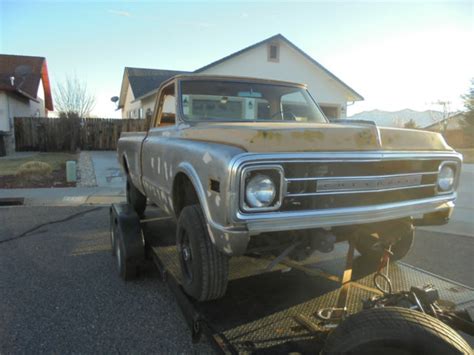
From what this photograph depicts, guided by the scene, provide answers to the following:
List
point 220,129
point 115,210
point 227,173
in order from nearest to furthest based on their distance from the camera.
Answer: point 227,173 < point 220,129 < point 115,210

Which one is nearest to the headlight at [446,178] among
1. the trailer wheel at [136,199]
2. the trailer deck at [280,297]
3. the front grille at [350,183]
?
the front grille at [350,183]

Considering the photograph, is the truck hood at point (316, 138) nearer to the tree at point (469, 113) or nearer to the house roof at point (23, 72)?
the house roof at point (23, 72)

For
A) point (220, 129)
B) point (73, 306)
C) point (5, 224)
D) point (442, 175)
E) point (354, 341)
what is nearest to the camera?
point (354, 341)

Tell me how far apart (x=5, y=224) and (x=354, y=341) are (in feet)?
20.8

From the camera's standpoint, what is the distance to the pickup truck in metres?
2.21

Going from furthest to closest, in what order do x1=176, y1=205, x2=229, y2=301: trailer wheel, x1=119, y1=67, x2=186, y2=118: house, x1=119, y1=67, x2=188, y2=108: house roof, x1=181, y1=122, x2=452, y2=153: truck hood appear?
x1=119, y1=67, x2=188, y2=108: house roof
x1=119, y1=67, x2=186, y2=118: house
x1=176, y1=205, x2=229, y2=301: trailer wheel
x1=181, y1=122, x2=452, y2=153: truck hood

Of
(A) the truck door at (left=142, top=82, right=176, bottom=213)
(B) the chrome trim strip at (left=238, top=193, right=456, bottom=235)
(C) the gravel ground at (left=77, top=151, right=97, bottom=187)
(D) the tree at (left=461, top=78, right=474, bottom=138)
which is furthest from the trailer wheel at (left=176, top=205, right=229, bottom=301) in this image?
(D) the tree at (left=461, top=78, right=474, bottom=138)

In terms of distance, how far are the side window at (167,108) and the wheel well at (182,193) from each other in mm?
844

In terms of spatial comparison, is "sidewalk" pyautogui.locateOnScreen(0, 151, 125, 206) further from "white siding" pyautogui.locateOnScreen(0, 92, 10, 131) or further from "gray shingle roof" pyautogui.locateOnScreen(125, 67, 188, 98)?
"gray shingle roof" pyautogui.locateOnScreen(125, 67, 188, 98)

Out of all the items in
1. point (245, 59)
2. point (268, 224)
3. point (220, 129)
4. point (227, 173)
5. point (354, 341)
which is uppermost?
point (245, 59)

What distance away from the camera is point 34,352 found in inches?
106

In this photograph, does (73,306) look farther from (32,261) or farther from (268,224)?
(268,224)

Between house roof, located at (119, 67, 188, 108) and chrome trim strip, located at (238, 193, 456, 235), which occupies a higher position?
house roof, located at (119, 67, 188, 108)

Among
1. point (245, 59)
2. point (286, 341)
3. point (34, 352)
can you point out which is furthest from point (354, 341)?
point (245, 59)
